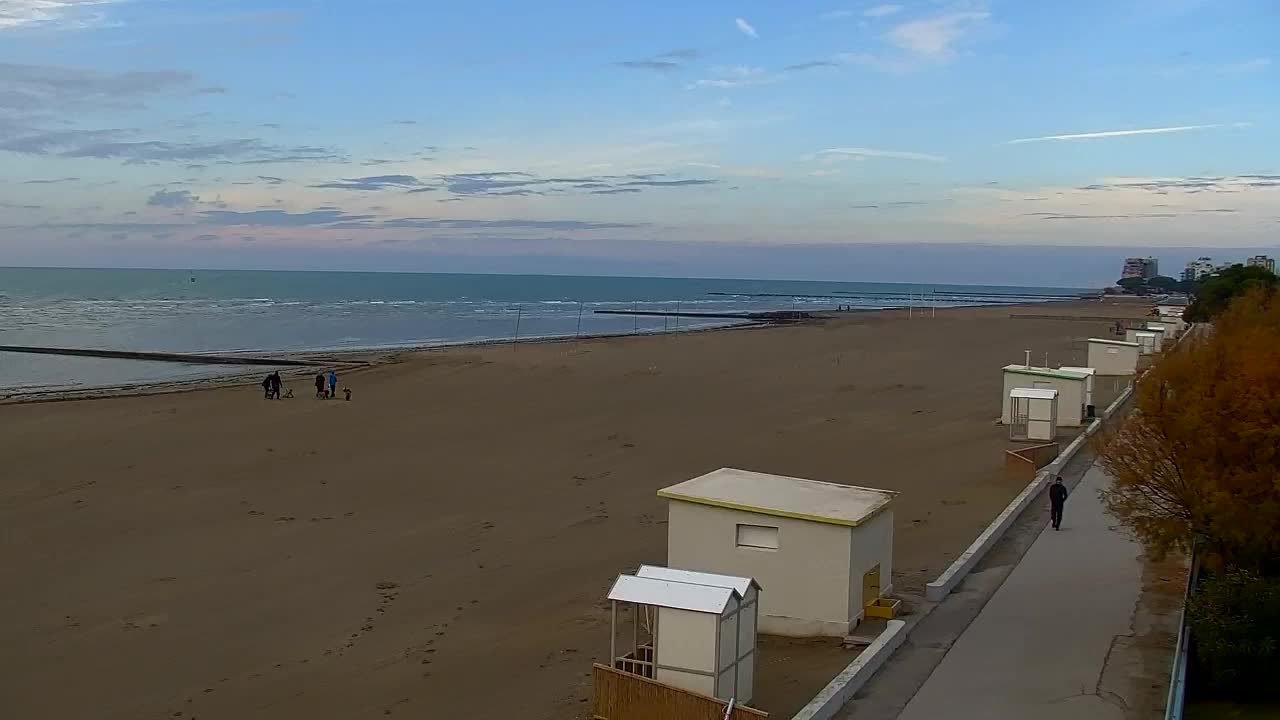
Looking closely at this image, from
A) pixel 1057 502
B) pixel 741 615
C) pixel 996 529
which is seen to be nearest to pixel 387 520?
pixel 996 529

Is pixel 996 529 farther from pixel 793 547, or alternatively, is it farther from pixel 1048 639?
pixel 793 547

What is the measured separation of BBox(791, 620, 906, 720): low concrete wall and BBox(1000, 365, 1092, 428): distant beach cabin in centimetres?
1770

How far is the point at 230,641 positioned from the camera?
1250cm

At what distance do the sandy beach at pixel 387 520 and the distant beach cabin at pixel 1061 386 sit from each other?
55.2 inches

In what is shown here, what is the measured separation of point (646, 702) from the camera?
Result: 9.30 metres

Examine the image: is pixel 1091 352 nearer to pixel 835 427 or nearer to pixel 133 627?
pixel 835 427

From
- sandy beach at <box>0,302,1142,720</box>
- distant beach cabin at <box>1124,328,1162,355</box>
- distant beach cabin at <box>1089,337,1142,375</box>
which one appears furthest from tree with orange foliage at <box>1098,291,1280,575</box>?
distant beach cabin at <box>1124,328,1162,355</box>

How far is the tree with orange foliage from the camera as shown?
10.6 metres

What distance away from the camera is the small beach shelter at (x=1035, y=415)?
2527 centimetres

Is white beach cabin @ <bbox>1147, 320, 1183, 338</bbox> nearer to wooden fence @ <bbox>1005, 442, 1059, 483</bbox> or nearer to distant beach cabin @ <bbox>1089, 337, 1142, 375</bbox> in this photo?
distant beach cabin @ <bbox>1089, 337, 1142, 375</bbox>

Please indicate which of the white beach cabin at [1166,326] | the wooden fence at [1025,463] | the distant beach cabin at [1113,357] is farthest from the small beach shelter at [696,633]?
the white beach cabin at [1166,326]

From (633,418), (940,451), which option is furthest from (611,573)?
(633,418)

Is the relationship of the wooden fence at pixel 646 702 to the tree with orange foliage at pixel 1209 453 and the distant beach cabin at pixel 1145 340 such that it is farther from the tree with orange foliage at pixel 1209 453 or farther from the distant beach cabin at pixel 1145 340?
the distant beach cabin at pixel 1145 340

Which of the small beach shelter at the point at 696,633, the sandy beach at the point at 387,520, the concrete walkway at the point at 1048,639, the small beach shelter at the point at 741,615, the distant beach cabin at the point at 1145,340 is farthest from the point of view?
the distant beach cabin at the point at 1145,340
